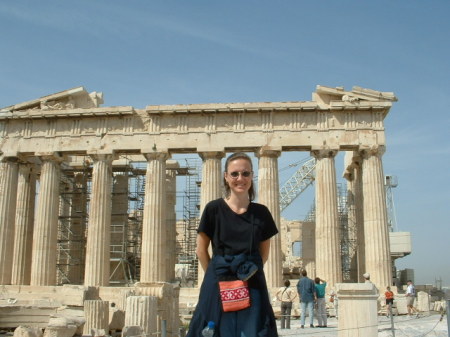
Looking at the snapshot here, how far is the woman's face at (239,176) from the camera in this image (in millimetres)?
4566

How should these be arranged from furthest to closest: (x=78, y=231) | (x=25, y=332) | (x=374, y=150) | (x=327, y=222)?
1. (x=78, y=231)
2. (x=374, y=150)
3. (x=327, y=222)
4. (x=25, y=332)

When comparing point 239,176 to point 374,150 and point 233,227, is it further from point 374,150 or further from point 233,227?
point 374,150

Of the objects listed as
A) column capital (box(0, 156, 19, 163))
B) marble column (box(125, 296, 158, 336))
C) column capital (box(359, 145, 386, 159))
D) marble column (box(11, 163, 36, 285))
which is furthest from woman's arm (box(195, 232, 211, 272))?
column capital (box(0, 156, 19, 163))

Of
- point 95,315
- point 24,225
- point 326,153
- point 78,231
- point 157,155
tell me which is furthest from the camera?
point 78,231

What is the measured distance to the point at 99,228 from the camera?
98.6 ft

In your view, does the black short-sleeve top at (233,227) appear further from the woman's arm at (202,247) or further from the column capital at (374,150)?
the column capital at (374,150)

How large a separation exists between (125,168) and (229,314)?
32.3m

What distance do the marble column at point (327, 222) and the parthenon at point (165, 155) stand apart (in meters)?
0.05

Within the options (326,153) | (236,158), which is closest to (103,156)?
(326,153)

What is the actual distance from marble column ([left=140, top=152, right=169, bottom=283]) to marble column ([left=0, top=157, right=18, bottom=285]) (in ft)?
23.0

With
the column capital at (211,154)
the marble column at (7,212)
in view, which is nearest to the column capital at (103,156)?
the marble column at (7,212)

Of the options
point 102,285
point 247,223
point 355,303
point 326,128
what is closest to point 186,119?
point 326,128

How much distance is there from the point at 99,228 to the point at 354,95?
13.8 m

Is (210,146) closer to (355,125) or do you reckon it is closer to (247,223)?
(355,125)
